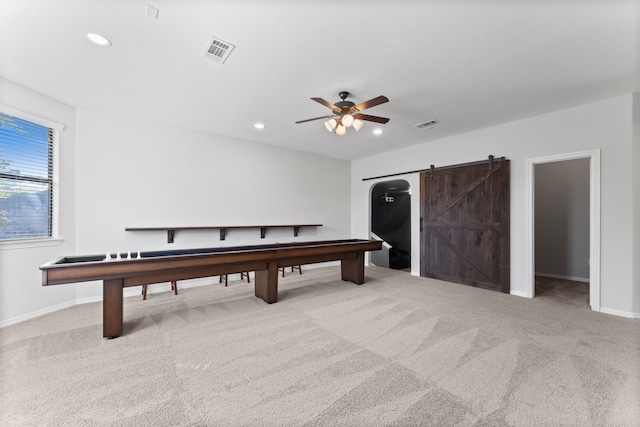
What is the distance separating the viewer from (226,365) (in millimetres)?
2188

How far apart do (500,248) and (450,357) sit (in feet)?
9.45

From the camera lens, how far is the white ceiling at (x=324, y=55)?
1987 millimetres

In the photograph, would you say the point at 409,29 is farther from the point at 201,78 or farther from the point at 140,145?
the point at 140,145

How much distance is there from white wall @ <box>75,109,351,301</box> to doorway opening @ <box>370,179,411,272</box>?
104 inches

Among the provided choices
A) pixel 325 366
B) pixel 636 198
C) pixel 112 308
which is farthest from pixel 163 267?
pixel 636 198

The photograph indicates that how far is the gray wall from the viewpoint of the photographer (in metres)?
5.14

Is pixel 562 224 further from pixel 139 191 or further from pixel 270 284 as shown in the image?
pixel 139 191

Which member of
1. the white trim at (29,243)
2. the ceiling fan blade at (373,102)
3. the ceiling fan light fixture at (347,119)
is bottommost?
the white trim at (29,243)

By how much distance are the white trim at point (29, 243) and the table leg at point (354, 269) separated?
165 inches

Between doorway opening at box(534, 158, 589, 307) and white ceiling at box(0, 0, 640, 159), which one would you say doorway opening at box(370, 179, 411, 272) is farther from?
white ceiling at box(0, 0, 640, 159)

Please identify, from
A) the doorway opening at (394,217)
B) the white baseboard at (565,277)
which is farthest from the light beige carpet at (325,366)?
the doorway opening at (394,217)

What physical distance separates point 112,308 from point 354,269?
3550mm

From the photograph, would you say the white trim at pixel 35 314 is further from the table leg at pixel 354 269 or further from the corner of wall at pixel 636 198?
the corner of wall at pixel 636 198

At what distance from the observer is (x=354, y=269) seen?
488cm
